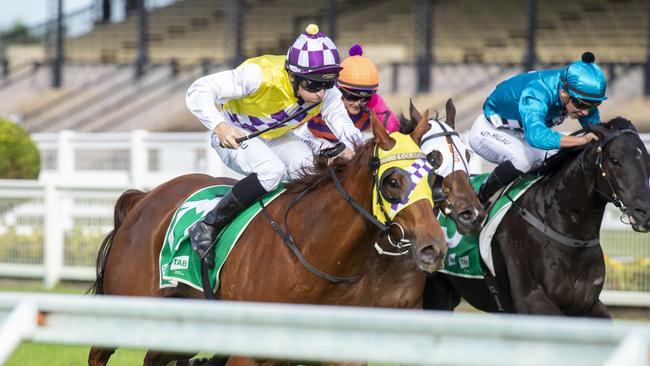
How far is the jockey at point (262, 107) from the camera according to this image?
16.4 feet

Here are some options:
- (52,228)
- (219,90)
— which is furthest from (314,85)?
(52,228)

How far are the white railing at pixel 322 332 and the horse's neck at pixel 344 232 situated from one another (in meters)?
1.68

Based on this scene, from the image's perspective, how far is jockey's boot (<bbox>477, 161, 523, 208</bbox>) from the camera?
598cm

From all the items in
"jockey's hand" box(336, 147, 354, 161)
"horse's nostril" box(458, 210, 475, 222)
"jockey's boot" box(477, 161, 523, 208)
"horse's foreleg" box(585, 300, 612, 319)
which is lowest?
"horse's foreleg" box(585, 300, 612, 319)

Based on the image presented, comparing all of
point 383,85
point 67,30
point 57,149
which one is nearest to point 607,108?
point 383,85

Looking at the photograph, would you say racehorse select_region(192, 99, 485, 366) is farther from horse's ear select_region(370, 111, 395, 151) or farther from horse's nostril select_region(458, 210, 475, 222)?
horse's ear select_region(370, 111, 395, 151)

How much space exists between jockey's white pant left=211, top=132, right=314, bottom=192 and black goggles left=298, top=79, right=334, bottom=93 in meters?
0.35

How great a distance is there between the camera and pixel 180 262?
17.4 ft

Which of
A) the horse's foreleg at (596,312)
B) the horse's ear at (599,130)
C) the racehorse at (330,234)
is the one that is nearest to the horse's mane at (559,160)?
the horse's ear at (599,130)

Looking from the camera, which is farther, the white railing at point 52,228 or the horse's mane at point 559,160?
the white railing at point 52,228

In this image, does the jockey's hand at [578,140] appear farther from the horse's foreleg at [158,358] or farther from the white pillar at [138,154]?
the white pillar at [138,154]

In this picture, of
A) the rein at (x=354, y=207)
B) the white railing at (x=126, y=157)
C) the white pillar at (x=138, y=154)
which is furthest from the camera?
the white pillar at (x=138, y=154)

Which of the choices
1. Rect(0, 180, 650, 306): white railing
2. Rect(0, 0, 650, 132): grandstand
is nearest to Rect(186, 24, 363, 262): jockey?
Rect(0, 180, 650, 306): white railing

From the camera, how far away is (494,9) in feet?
84.4
